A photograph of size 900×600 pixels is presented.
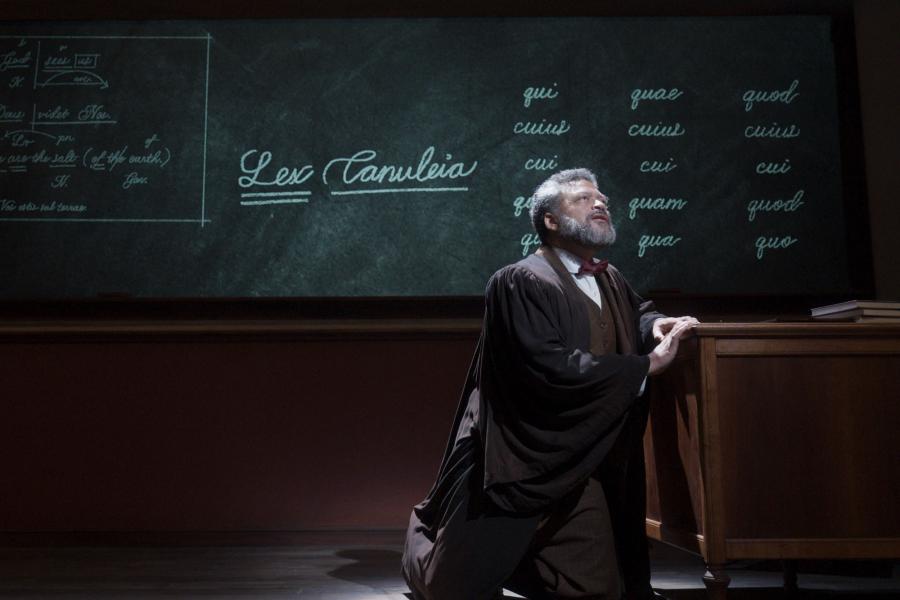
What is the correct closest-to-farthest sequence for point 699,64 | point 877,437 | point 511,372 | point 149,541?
point 877,437, point 511,372, point 149,541, point 699,64

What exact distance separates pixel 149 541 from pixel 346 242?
1693mm

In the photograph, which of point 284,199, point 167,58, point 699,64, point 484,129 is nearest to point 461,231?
point 484,129

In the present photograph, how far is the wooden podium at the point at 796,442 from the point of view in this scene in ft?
7.07

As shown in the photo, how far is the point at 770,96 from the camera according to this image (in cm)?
399

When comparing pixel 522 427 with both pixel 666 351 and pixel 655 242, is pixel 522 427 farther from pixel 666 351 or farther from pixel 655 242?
pixel 655 242

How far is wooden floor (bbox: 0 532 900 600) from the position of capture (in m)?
2.78

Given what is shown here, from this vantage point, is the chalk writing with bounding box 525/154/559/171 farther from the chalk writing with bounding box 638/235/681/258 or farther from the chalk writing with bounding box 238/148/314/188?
the chalk writing with bounding box 238/148/314/188

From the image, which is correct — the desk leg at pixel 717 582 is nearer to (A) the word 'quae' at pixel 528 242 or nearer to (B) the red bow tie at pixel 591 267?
(B) the red bow tie at pixel 591 267

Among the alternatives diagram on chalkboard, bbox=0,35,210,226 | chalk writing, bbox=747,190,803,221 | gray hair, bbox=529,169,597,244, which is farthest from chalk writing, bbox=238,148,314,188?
chalk writing, bbox=747,190,803,221

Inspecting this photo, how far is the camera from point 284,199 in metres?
3.94

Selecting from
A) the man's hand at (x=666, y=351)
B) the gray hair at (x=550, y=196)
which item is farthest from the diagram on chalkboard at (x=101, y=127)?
the man's hand at (x=666, y=351)

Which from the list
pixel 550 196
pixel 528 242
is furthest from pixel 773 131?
pixel 550 196

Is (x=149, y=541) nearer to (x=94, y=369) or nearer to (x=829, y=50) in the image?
(x=94, y=369)

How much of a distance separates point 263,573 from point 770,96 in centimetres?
325
